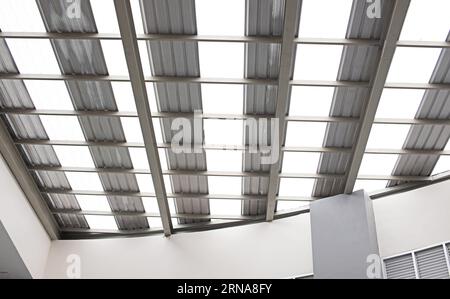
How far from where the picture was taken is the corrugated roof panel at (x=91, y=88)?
17.1 metres

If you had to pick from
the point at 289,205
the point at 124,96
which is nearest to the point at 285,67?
the point at 124,96

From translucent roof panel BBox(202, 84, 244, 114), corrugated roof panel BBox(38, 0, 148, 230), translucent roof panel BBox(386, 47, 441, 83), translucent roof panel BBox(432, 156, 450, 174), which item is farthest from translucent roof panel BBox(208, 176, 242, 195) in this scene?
translucent roof panel BBox(432, 156, 450, 174)

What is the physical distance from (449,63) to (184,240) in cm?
1476

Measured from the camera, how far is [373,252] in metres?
20.4

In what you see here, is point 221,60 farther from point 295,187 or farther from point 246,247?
point 246,247

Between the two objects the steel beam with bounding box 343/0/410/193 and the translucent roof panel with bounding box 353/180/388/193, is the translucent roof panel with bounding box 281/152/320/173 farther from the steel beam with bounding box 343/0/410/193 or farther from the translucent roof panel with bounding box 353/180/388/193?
the translucent roof panel with bounding box 353/180/388/193

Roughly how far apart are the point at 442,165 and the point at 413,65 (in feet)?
21.3

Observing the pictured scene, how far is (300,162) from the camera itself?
23.0 meters

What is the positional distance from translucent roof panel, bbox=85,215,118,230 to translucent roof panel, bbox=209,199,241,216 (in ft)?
17.5

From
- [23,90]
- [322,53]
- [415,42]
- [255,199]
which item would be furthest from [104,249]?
[415,42]

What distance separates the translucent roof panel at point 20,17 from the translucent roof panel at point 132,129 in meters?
5.03

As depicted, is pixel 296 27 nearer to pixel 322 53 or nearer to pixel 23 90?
pixel 322 53

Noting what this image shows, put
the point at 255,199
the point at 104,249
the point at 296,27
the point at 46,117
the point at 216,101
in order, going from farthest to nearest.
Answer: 1. the point at 104,249
2. the point at 255,199
3. the point at 46,117
4. the point at 216,101
5. the point at 296,27

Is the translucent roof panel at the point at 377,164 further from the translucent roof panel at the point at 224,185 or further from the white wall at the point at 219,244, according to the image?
the translucent roof panel at the point at 224,185
